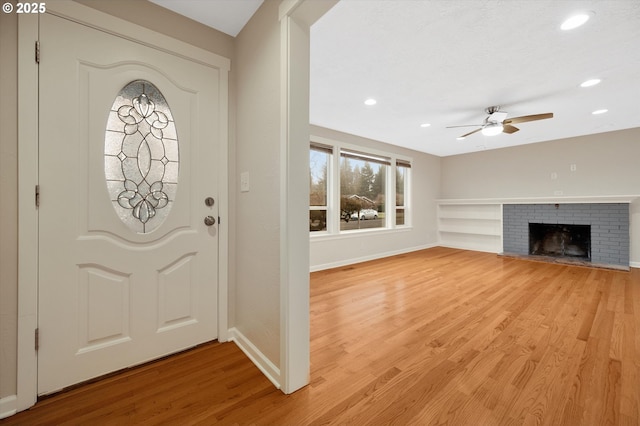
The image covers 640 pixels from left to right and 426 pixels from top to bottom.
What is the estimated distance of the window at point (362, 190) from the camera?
16.4 ft

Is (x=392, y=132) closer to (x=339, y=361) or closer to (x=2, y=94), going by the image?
(x=339, y=361)

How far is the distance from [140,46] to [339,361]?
254 centimetres

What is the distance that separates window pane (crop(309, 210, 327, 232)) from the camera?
178 inches

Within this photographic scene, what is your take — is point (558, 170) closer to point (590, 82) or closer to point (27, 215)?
point (590, 82)

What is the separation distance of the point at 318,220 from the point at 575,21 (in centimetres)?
366

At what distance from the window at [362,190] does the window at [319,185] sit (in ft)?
1.27

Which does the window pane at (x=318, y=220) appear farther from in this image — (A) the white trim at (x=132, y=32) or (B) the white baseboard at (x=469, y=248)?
(B) the white baseboard at (x=469, y=248)

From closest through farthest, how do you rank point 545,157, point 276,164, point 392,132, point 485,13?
point 276,164 < point 485,13 < point 392,132 < point 545,157

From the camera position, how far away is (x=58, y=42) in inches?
57.8

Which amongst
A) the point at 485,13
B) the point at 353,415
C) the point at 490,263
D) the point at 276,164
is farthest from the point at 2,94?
the point at 490,263

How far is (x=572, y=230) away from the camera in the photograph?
17.3 feet

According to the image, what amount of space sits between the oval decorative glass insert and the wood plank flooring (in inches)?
39.4

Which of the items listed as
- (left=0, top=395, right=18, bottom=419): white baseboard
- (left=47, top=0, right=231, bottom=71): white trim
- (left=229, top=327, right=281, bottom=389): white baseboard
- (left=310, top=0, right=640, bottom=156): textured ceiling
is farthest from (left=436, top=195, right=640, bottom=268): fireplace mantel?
(left=0, top=395, right=18, bottom=419): white baseboard

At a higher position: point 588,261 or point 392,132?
point 392,132
